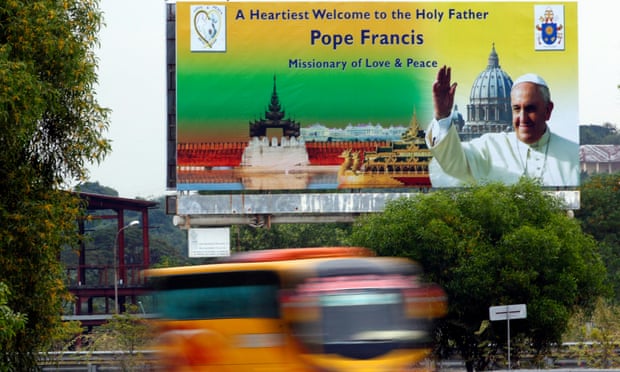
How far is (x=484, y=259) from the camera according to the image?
37.6 metres

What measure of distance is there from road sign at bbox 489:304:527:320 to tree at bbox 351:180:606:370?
104 inches

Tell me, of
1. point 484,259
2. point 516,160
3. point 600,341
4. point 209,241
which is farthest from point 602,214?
point 484,259

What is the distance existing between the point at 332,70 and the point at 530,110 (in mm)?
6913

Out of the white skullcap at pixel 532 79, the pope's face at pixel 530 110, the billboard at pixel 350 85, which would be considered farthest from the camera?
the pope's face at pixel 530 110

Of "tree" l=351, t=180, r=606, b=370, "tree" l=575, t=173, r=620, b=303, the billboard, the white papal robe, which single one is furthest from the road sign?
"tree" l=575, t=173, r=620, b=303

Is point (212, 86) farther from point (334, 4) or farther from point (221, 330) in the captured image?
point (221, 330)

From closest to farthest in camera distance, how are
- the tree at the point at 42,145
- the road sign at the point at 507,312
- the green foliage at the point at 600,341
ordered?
the tree at the point at 42,145, the road sign at the point at 507,312, the green foliage at the point at 600,341

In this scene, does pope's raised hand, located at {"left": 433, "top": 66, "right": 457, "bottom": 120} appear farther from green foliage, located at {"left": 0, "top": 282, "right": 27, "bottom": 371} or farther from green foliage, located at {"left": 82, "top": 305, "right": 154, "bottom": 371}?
green foliage, located at {"left": 0, "top": 282, "right": 27, "bottom": 371}

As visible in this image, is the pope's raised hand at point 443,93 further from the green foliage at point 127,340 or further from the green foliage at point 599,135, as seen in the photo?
the green foliage at point 599,135

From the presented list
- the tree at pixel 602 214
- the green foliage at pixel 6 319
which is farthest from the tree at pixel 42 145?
the tree at pixel 602 214

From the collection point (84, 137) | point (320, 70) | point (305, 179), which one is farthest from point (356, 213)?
point (84, 137)

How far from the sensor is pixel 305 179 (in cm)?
4188

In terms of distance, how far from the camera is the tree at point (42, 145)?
19.3 meters

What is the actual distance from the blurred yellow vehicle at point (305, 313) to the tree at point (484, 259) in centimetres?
1871
